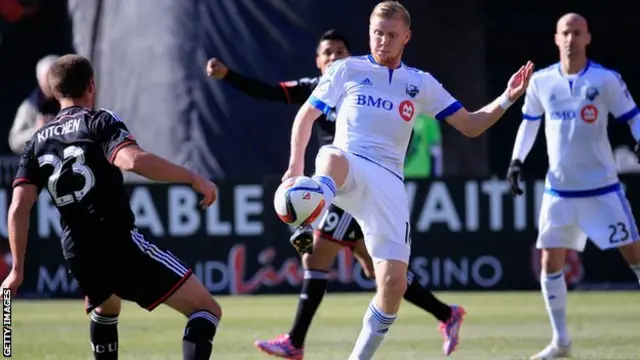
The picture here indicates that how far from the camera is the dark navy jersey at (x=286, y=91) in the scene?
989 centimetres

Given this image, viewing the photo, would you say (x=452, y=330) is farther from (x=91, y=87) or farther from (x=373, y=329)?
(x=91, y=87)

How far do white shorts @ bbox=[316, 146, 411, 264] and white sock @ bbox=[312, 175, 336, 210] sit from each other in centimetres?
25

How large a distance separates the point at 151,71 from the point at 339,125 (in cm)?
1036

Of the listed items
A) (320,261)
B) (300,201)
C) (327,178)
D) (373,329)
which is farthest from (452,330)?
(300,201)

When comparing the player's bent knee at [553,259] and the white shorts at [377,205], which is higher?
the white shorts at [377,205]

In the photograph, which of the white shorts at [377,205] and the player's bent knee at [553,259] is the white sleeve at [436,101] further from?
the player's bent knee at [553,259]

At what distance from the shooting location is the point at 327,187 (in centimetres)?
750

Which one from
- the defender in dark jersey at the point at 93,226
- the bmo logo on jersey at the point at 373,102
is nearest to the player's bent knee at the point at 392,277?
the bmo logo on jersey at the point at 373,102

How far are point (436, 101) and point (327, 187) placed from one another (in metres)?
1.10

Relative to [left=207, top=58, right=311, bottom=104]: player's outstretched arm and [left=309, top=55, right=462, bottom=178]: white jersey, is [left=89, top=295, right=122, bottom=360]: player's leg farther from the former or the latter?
[left=207, top=58, right=311, bottom=104]: player's outstretched arm

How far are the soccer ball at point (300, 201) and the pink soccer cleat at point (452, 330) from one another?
115 inches

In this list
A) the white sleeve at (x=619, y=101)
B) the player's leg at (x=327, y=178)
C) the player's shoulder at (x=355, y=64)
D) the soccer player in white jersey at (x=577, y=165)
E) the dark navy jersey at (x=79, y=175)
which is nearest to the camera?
the dark navy jersey at (x=79, y=175)

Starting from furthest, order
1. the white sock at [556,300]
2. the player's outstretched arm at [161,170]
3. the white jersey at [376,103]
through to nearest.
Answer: the white sock at [556,300] < the white jersey at [376,103] < the player's outstretched arm at [161,170]

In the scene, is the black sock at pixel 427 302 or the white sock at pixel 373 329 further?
the black sock at pixel 427 302
